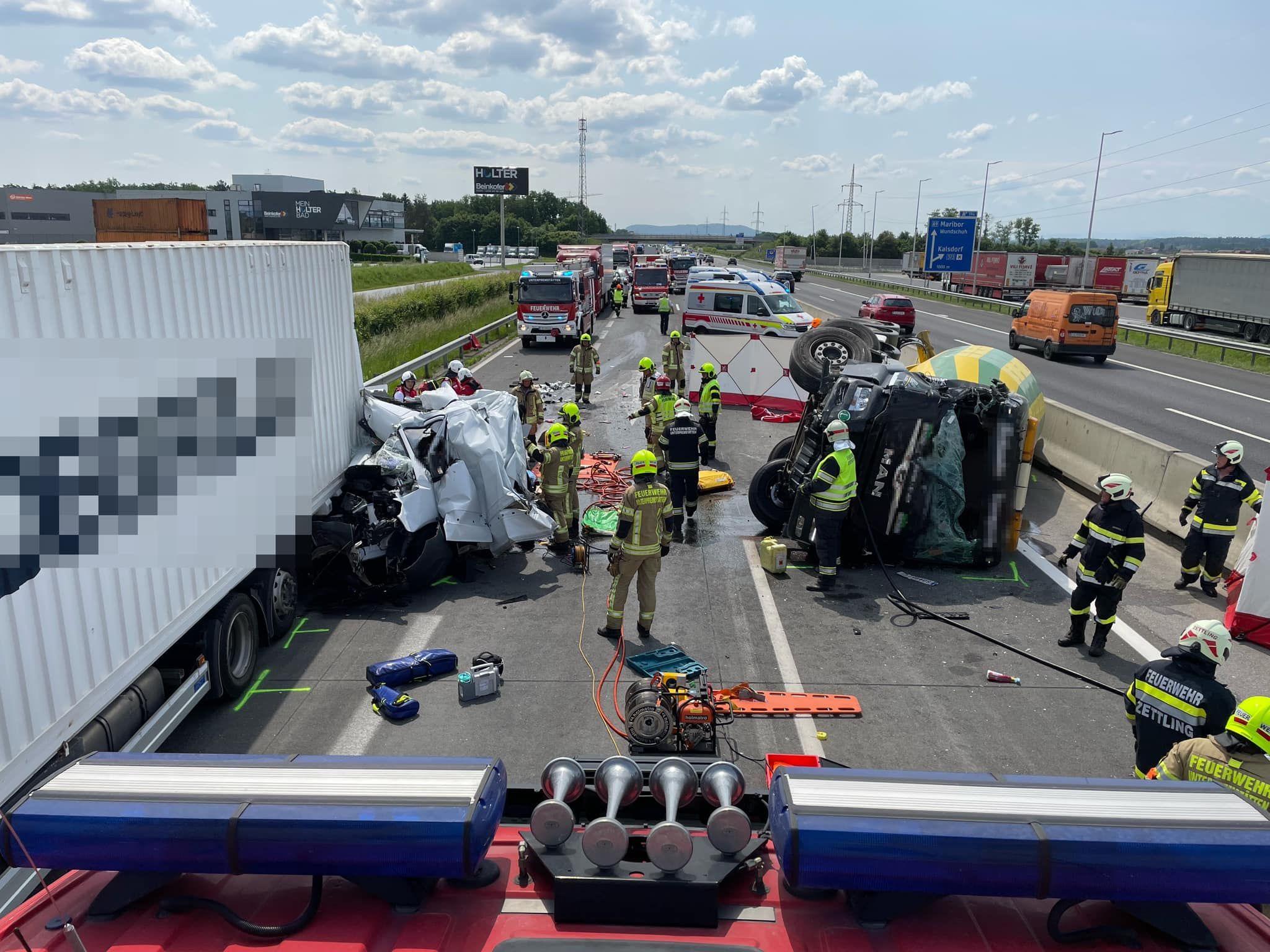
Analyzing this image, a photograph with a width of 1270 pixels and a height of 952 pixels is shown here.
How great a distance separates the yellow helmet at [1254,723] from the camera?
13.6ft

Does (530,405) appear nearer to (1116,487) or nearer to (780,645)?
(780,645)

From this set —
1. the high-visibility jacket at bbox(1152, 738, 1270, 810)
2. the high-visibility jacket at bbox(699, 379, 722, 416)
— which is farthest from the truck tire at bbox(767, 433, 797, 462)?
the high-visibility jacket at bbox(1152, 738, 1270, 810)

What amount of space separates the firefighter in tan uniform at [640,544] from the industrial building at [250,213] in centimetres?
3957

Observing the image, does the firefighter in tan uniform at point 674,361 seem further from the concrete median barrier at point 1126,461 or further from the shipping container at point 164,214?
the shipping container at point 164,214

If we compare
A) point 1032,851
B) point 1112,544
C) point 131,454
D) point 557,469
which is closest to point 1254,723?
point 1032,851

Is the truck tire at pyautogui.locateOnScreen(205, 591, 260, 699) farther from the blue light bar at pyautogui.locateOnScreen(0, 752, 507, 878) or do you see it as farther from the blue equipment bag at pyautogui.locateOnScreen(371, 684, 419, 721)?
the blue light bar at pyautogui.locateOnScreen(0, 752, 507, 878)

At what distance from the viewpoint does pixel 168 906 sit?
254 cm

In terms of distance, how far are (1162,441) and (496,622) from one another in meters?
15.2

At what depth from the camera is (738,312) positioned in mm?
23828

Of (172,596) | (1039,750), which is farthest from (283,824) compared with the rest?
(1039,750)

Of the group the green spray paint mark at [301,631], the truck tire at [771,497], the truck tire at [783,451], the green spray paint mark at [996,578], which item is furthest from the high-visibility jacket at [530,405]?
the green spray paint mark at [996,578]

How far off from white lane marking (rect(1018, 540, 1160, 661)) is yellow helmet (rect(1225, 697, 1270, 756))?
10.5ft

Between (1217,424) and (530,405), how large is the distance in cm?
1581

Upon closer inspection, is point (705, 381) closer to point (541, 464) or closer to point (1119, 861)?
point (541, 464)
